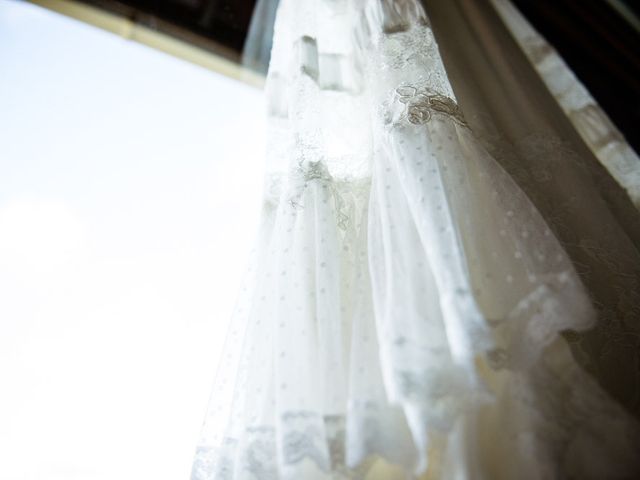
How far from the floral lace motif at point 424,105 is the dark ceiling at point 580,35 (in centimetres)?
82

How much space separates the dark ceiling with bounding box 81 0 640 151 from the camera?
3.76ft

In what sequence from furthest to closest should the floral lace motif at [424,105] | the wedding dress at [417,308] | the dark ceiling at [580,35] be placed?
1. the dark ceiling at [580,35]
2. the floral lace motif at [424,105]
3. the wedding dress at [417,308]

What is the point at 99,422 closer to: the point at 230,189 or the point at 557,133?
the point at 230,189

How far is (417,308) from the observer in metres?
0.37

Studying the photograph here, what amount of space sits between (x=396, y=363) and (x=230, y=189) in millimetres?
680

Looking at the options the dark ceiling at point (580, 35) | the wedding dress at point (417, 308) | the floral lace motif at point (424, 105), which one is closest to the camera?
the wedding dress at point (417, 308)

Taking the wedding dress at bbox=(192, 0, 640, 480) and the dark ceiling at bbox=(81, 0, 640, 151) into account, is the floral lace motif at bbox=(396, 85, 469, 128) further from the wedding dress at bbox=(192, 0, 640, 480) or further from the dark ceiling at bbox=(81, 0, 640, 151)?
the dark ceiling at bbox=(81, 0, 640, 151)

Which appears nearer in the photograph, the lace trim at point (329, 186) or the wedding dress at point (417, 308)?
the wedding dress at point (417, 308)

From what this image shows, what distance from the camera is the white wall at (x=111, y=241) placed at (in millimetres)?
580

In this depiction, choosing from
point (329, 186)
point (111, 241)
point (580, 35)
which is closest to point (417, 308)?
point (329, 186)

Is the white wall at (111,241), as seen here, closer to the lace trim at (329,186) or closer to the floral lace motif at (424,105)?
the lace trim at (329,186)

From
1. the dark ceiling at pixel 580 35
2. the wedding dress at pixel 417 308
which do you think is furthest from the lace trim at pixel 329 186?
the dark ceiling at pixel 580 35

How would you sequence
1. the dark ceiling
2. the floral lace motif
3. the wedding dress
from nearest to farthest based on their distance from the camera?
the wedding dress < the floral lace motif < the dark ceiling

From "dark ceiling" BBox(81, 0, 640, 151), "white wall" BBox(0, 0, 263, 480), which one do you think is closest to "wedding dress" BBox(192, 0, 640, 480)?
"white wall" BBox(0, 0, 263, 480)
